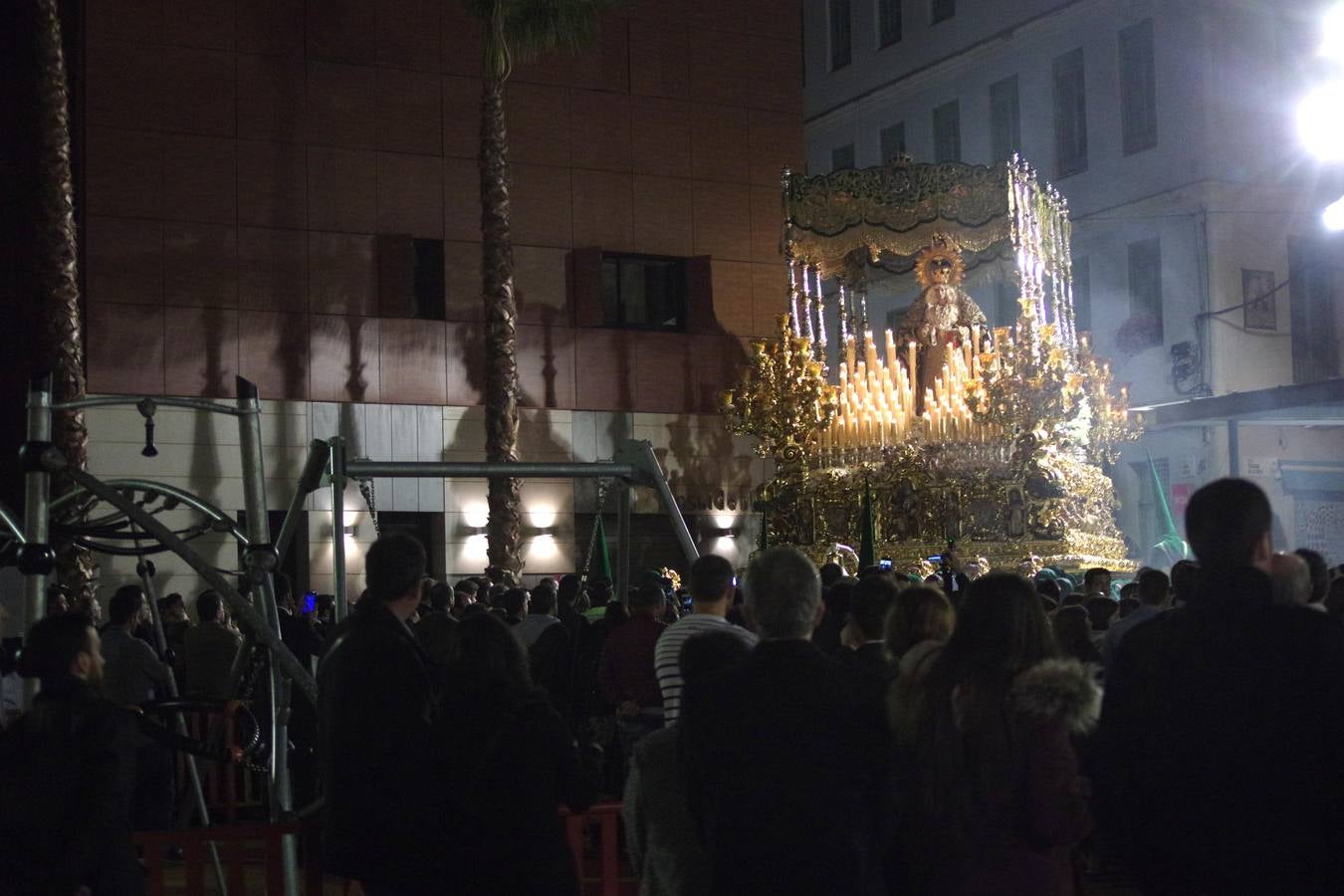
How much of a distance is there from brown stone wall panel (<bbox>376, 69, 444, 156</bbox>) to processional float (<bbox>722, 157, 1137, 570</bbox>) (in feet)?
17.8

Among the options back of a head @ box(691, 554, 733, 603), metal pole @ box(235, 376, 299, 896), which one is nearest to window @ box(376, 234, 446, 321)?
metal pole @ box(235, 376, 299, 896)

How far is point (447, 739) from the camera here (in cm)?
518

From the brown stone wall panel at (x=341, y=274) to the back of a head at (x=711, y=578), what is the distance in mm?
18475

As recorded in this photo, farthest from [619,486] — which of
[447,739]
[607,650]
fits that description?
[447,739]

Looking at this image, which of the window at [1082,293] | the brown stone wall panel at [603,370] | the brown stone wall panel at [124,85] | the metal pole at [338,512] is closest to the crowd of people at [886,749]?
the metal pole at [338,512]

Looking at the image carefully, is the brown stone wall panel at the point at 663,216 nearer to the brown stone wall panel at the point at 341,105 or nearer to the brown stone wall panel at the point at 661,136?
the brown stone wall panel at the point at 661,136

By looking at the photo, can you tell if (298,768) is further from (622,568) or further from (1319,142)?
(1319,142)

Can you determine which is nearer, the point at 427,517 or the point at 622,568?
the point at 622,568

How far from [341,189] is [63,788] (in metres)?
20.1

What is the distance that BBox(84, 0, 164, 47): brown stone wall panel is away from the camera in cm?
2322

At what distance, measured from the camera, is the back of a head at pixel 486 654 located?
517cm

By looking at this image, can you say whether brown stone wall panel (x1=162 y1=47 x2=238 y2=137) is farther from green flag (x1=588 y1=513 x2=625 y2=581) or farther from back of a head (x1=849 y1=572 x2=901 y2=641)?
back of a head (x1=849 y1=572 x2=901 y2=641)

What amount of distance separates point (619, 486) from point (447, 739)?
6.52 m

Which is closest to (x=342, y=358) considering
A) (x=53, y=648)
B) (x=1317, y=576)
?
(x=1317, y=576)
